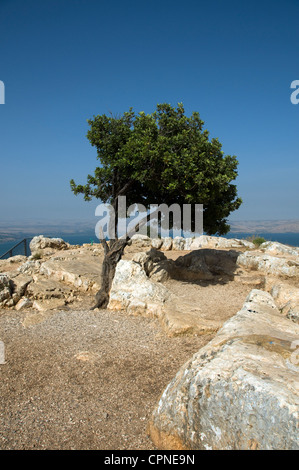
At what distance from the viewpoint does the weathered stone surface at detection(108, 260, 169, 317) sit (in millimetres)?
9922

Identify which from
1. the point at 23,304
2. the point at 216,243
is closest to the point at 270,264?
the point at 216,243

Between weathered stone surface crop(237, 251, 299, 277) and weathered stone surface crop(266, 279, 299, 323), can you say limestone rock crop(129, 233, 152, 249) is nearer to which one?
weathered stone surface crop(237, 251, 299, 277)

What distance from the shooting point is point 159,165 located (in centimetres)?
1005

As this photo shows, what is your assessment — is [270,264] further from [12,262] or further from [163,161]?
[12,262]

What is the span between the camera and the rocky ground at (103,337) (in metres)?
4.52

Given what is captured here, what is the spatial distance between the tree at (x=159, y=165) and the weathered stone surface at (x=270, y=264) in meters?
4.63

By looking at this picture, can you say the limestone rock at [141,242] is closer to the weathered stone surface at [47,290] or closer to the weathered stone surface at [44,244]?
the weathered stone surface at [44,244]

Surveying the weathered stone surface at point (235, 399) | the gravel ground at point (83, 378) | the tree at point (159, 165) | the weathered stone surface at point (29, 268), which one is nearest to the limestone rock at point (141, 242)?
the weathered stone surface at point (29, 268)

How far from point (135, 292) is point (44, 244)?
14.8m

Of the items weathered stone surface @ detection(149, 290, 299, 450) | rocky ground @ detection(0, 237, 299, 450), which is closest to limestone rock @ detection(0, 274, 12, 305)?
rocky ground @ detection(0, 237, 299, 450)

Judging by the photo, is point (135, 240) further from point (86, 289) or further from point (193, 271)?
point (86, 289)

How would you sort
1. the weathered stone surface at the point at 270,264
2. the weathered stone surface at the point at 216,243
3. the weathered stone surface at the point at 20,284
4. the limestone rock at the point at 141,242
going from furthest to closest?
the weathered stone surface at the point at 216,243
the limestone rock at the point at 141,242
the weathered stone surface at the point at 270,264
the weathered stone surface at the point at 20,284

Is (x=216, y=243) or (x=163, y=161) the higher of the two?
(x=163, y=161)

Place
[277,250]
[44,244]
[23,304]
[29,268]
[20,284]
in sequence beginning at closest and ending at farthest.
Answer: [23,304] → [20,284] → [29,268] → [277,250] → [44,244]
